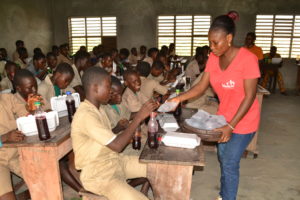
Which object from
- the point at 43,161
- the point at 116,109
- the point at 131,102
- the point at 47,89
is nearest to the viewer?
the point at 43,161

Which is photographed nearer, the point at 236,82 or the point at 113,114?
the point at 236,82

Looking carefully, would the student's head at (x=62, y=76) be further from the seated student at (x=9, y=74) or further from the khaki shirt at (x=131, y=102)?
the seated student at (x=9, y=74)

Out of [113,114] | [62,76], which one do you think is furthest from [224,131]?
[62,76]

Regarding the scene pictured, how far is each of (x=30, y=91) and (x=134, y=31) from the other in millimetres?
7845

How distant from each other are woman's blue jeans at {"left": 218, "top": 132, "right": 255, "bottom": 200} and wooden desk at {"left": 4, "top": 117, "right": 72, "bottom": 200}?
153 cm

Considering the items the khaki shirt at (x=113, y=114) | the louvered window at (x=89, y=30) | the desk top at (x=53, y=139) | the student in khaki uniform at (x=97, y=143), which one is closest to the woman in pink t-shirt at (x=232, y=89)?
the student in khaki uniform at (x=97, y=143)

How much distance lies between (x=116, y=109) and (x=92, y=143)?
1088 mm

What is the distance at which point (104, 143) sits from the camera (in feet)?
6.20

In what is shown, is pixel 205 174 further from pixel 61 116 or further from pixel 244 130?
pixel 61 116

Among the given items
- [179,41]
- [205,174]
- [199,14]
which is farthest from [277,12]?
[205,174]

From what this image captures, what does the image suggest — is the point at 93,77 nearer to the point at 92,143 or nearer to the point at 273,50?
the point at 92,143

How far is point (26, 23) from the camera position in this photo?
31.0ft

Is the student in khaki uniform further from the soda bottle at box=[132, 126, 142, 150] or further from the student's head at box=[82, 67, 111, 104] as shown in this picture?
the soda bottle at box=[132, 126, 142, 150]

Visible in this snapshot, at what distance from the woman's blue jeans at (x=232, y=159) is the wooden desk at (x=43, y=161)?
60.3 inches
